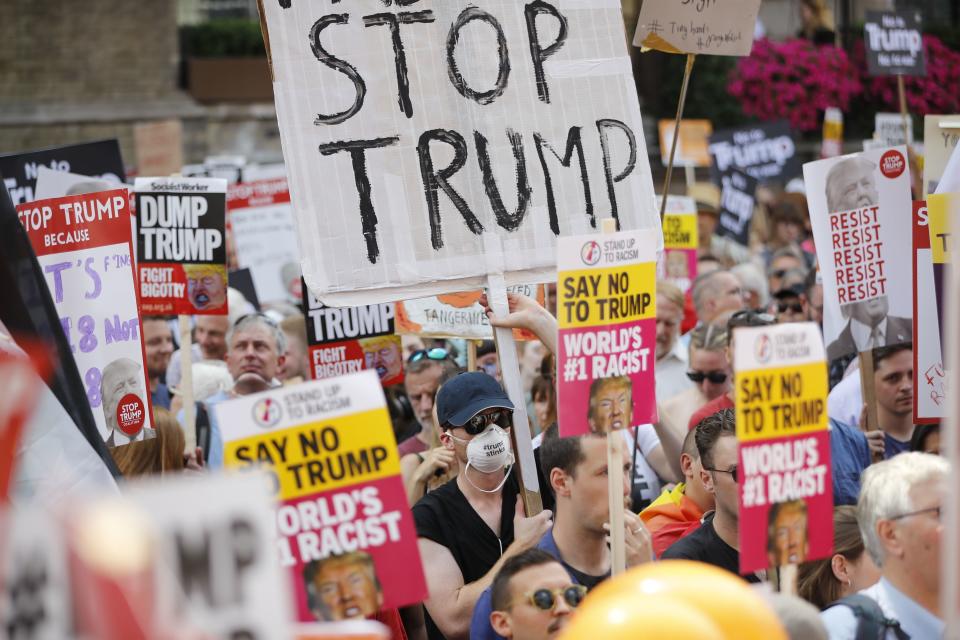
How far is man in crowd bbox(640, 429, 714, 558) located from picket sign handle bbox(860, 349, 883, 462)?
1062 millimetres

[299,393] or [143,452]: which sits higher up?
[299,393]

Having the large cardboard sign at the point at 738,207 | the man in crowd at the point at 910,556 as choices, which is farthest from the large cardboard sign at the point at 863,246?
the large cardboard sign at the point at 738,207

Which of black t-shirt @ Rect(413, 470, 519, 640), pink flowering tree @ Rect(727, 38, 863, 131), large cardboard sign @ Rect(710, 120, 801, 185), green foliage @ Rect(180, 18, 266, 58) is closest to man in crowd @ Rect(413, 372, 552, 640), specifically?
black t-shirt @ Rect(413, 470, 519, 640)

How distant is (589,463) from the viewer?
14.0ft

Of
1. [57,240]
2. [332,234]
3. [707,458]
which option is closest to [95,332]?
[57,240]

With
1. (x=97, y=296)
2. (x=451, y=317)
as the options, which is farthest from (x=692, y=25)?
(x=97, y=296)

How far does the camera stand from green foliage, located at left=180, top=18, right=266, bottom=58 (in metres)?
20.5

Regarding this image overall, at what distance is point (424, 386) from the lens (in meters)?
6.20

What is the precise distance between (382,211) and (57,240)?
5.29 feet

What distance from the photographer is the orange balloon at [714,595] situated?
2.37 m

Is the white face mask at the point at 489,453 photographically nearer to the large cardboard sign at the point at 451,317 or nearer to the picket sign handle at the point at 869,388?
the large cardboard sign at the point at 451,317

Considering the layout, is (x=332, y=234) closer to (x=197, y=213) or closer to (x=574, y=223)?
(x=574, y=223)

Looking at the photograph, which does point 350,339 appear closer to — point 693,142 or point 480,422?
point 480,422

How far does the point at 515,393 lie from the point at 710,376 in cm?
226
